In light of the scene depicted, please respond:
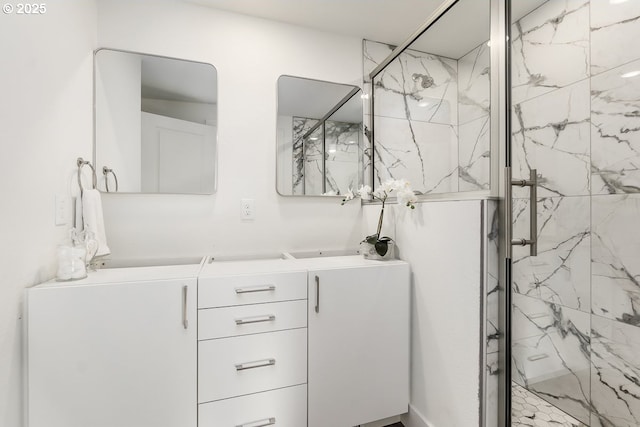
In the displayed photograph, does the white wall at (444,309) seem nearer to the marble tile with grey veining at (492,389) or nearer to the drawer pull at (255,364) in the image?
the marble tile with grey veining at (492,389)

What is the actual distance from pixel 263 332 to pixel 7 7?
58.8 inches

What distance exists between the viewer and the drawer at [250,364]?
1.17m

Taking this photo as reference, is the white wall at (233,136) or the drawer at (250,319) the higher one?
the white wall at (233,136)

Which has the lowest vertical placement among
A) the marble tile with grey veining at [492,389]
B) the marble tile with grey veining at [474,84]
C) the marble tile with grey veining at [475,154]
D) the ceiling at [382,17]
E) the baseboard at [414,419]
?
the baseboard at [414,419]

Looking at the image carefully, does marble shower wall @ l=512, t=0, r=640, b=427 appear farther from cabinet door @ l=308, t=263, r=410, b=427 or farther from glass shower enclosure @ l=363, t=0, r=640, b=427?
cabinet door @ l=308, t=263, r=410, b=427

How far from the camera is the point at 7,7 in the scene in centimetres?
91

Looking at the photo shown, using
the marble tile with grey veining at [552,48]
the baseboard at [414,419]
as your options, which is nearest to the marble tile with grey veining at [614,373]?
the baseboard at [414,419]

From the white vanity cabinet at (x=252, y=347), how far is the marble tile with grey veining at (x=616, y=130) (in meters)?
1.39

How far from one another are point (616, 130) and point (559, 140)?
0.19 meters

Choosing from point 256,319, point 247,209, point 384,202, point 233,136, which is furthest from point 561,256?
point 233,136

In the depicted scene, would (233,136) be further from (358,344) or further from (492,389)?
(492,389)

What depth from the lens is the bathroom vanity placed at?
3.40 feet

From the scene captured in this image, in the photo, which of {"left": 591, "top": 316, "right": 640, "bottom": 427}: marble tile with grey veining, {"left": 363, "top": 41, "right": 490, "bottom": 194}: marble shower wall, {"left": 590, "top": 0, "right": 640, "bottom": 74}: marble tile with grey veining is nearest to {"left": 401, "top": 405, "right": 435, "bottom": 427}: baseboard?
{"left": 591, "top": 316, "right": 640, "bottom": 427}: marble tile with grey veining

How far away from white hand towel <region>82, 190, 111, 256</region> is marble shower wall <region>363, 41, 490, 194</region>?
165 cm
